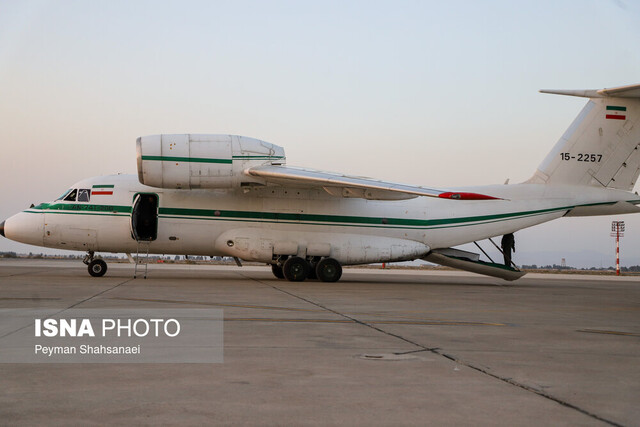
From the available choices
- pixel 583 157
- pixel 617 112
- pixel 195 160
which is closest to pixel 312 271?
pixel 195 160

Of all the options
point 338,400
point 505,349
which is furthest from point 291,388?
point 505,349

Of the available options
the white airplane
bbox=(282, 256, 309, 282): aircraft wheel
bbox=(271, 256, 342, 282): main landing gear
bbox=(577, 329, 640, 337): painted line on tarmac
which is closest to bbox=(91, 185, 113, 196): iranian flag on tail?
the white airplane

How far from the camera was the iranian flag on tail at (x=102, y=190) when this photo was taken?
68.8 feet

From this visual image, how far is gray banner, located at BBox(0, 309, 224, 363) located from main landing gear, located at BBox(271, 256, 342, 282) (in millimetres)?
10703

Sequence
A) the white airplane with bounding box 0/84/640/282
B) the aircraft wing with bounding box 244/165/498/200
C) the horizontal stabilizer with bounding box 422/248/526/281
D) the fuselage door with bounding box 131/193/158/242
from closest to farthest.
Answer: the aircraft wing with bounding box 244/165/498/200
the white airplane with bounding box 0/84/640/282
the fuselage door with bounding box 131/193/158/242
the horizontal stabilizer with bounding box 422/248/526/281

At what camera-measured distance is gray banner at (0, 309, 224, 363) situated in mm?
6207

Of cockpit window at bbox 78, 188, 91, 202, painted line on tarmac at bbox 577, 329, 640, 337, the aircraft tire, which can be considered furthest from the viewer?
the aircraft tire

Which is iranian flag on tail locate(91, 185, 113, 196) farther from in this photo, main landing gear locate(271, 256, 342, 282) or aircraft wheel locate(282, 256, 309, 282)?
aircraft wheel locate(282, 256, 309, 282)

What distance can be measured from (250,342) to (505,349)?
9.13 feet

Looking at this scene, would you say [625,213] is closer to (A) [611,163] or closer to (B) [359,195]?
(A) [611,163]

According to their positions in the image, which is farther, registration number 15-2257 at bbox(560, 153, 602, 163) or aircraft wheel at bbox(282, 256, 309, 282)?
registration number 15-2257 at bbox(560, 153, 602, 163)

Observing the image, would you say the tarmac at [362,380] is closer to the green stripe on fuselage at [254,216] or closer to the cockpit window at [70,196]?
the green stripe on fuselage at [254,216]

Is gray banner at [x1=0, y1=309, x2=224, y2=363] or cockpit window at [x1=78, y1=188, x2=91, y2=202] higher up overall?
cockpit window at [x1=78, y1=188, x2=91, y2=202]

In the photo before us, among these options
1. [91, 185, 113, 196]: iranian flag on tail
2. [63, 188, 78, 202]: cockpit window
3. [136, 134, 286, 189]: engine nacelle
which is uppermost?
[136, 134, 286, 189]: engine nacelle
